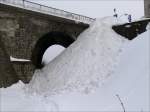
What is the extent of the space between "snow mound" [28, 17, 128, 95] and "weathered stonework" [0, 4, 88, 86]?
131cm

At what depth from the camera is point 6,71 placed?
75.3 feet

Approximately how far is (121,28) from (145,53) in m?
8.09

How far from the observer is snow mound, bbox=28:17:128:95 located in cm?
2322

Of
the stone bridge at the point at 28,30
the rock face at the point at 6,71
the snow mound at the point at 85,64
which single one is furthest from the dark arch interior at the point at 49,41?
the rock face at the point at 6,71

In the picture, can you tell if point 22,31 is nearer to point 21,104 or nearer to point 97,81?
point 97,81

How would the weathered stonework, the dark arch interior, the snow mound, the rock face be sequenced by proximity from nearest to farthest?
the rock face → the snow mound → the weathered stonework → the dark arch interior

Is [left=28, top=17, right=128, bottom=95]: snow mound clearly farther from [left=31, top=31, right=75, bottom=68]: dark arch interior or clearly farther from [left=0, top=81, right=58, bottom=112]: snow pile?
[left=0, top=81, right=58, bottom=112]: snow pile

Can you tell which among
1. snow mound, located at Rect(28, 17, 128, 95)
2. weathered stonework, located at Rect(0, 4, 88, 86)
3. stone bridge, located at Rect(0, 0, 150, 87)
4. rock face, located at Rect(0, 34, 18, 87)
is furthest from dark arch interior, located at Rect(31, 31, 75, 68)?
rock face, located at Rect(0, 34, 18, 87)

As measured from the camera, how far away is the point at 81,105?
1806cm

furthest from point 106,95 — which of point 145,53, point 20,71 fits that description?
point 20,71

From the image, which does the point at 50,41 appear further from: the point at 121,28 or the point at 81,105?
the point at 81,105

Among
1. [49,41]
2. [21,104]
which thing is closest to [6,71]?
[21,104]

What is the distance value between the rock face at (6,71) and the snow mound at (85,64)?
130 centimetres

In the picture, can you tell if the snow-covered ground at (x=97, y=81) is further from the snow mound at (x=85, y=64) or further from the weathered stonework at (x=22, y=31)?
the weathered stonework at (x=22, y=31)
